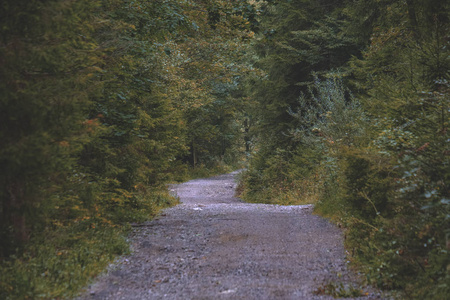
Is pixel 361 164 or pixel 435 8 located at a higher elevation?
pixel 435 8

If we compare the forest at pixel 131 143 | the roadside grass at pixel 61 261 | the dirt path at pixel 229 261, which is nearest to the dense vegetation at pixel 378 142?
the forest at pixel 131 143

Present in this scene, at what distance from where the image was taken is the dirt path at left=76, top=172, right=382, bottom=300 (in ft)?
15.4

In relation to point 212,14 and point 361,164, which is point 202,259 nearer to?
point 361,164

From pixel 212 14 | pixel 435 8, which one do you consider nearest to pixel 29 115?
pixel 212 14

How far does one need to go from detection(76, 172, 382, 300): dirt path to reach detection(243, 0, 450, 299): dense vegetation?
1.86 feet

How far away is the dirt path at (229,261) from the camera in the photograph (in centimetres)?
468

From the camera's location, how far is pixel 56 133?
447 cm

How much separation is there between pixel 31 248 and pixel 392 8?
9423 mm

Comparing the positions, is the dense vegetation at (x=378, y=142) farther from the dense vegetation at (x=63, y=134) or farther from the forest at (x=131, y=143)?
the dense vegetation at (x=63, y=134)

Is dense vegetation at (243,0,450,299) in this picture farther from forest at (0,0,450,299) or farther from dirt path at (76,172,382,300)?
dirt path at (76,172,382,300)

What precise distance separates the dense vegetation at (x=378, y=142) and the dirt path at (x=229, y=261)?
57cm

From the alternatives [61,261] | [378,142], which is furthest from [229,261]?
[378,142]

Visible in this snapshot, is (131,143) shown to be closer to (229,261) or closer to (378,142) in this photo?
(229,261)

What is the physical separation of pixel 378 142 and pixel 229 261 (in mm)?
2904
